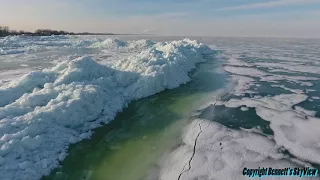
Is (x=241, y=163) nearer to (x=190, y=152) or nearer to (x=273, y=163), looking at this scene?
(x=273, y=163)

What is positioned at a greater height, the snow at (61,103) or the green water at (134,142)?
the snow at (61,103)

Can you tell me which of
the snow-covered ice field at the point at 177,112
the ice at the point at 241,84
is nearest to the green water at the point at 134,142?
the snow-covered ice field at the point at 177,112

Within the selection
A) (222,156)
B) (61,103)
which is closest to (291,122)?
(222,156)

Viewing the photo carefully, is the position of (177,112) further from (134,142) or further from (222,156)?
(222,156)

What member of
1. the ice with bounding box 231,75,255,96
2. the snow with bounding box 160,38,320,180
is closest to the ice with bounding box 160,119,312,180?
the snow with bounding box 160,38,320,180

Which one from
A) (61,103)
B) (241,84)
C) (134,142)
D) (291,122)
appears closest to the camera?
(134,142)

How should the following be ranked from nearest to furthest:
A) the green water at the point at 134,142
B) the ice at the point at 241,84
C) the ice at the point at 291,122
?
the green water at the point at 134,142
the ice at the point at 291,122
the ice at the point at 241,84

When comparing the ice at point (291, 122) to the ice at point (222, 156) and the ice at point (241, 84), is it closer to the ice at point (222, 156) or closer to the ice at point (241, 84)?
the ice at point (222, 156)
